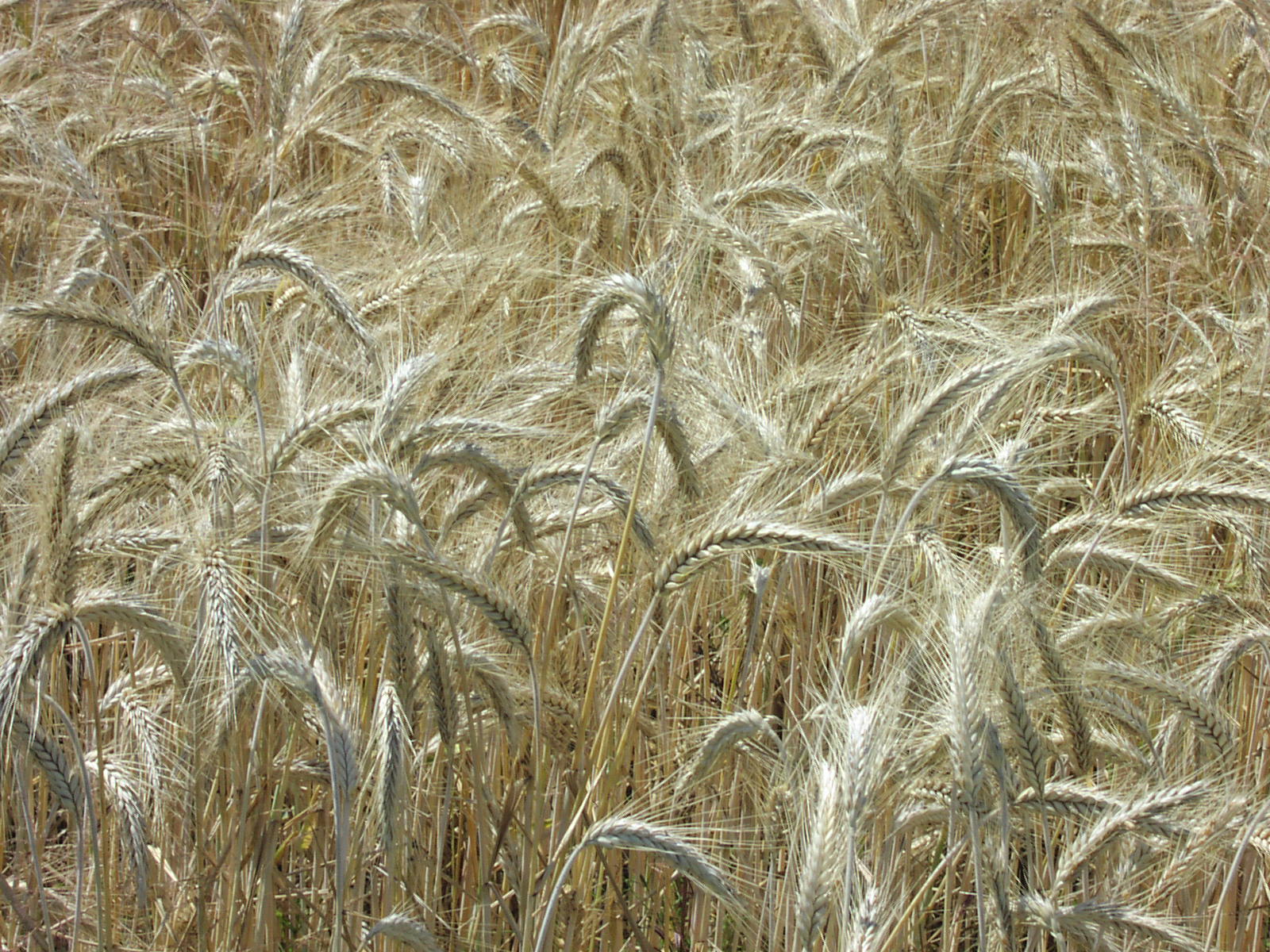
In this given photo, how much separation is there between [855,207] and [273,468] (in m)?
1.58

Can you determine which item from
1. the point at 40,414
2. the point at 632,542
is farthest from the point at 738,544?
the point at 40,414

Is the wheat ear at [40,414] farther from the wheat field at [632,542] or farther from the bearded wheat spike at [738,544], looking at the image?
the bearded wheat spike at [738,544]

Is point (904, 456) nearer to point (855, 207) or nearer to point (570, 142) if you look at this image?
point (855, 207)

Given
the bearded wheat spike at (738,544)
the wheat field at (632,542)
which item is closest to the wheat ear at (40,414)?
the wheat field at (632,542)

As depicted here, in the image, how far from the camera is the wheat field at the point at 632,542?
1.53m

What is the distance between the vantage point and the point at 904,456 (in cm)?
176

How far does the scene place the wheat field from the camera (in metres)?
1.53

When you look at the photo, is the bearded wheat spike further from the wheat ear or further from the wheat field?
the wheat ear

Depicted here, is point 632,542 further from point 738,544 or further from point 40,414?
point 40,414

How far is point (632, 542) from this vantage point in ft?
6.12

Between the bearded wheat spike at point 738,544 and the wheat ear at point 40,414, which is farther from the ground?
the wheat ear at point 40,414

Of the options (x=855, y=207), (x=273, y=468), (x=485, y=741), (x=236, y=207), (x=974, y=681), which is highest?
(x=236, y=207)

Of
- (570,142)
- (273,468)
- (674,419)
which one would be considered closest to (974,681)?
(674,419)

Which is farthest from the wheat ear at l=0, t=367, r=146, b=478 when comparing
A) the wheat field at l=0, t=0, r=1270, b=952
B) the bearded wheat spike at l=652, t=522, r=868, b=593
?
the bearded wheat spike at l=652, t=522, r=868, b=593
